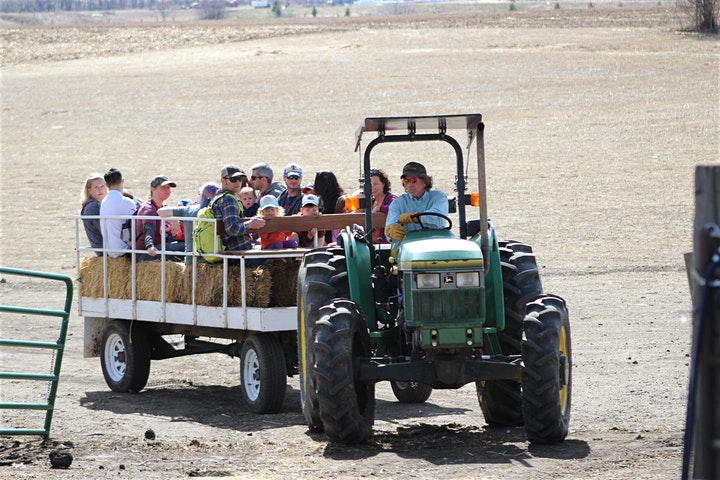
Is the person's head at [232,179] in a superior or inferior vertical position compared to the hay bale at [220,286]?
superior

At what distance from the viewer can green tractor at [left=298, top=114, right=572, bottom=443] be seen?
8.63 m

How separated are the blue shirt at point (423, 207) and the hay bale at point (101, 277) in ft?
12.6

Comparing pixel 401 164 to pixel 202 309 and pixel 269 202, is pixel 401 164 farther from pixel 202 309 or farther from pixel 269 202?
pixel 202 309

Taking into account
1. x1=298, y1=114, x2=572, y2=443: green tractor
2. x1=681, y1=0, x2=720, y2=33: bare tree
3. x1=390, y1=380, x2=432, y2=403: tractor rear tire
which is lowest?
x1=390, y1=380, x2=432, y2=403: tractor rear tire

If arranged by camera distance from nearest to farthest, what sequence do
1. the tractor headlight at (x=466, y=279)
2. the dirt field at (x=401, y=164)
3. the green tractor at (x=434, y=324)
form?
the green tractor at (x=434, y=324)
the tractor headlight at (x=466, y=279)
the dirt field at (x=401, y=164)

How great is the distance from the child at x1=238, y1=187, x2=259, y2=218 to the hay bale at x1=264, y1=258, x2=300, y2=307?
5.01 ft

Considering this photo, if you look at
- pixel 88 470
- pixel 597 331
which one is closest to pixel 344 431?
pixel 88 470

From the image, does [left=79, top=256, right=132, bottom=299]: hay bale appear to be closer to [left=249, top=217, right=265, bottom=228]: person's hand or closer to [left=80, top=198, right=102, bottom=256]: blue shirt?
[left=80, top=198, right=102, bottom=256]: blue shirt

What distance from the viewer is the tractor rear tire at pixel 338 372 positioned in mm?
8609

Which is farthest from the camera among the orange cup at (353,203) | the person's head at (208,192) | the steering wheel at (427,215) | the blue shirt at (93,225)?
the blue shirt at (93,225)

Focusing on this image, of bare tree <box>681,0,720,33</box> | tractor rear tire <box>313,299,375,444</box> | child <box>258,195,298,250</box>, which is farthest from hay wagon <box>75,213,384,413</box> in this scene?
bare tree <box>681,0,720,33</box>

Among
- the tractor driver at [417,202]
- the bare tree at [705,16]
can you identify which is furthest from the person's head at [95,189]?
the bare tree at [705,16]

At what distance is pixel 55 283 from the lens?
19.7 metres

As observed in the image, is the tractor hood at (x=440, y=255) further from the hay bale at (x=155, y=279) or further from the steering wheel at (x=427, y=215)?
the hay bale at (x=155, y=279)
